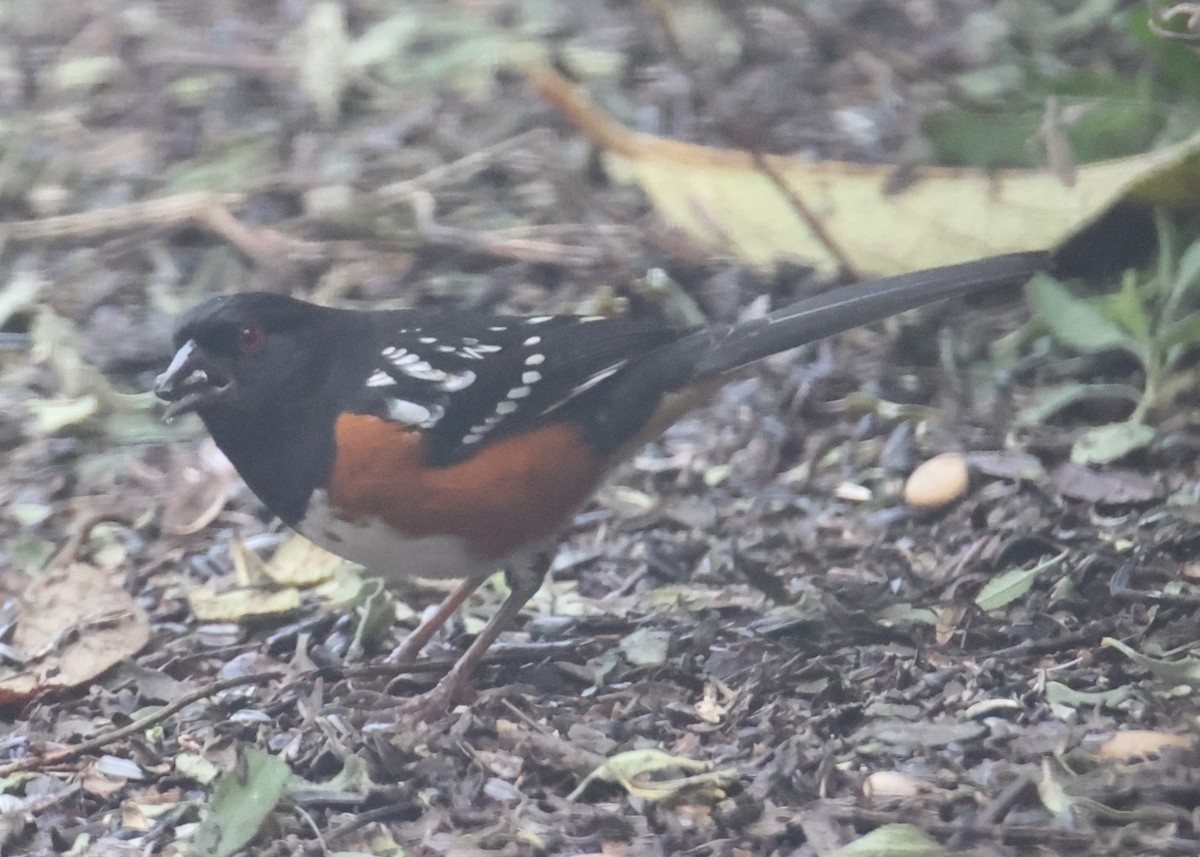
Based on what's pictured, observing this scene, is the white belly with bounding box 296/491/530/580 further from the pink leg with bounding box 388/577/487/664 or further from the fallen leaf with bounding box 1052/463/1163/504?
the fallen leaf with bounding box 1052/463/1163/504

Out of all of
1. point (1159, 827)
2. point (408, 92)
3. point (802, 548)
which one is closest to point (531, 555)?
point (802, 548)

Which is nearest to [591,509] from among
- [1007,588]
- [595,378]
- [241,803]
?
[595,378]

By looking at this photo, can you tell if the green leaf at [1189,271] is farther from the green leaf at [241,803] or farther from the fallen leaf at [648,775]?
the green leaf at [241,803]

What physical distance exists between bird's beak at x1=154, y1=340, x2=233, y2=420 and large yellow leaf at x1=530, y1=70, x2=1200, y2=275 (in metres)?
1.45

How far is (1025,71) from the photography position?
153 inches

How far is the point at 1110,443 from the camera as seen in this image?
10.4 feet

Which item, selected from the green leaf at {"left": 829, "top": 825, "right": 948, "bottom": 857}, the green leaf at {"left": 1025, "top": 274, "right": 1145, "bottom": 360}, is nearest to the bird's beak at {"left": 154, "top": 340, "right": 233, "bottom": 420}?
the green leaf at {"left": 829, "top": 825, "right": 948, "bottom": 857}

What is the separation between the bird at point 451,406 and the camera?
A: 275 cm

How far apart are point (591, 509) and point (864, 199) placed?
109 centimetres

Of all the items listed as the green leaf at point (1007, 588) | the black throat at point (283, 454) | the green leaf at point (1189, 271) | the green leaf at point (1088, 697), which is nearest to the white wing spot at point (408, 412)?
the black throat at point (283, 454)

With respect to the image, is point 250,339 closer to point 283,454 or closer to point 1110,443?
point 283,454

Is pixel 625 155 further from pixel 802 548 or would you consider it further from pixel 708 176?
pixel 802 548

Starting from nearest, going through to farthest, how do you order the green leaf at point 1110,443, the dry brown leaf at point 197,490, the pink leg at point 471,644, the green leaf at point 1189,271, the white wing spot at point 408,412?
the pink leg at point 471,644
the white wing spot at point 408,412
the green leaf at point 1110,443
the green leaf at point 1189,271
the dry brown leaf at point 197,490

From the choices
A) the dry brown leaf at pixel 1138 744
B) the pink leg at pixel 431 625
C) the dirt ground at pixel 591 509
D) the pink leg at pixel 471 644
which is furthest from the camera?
the pink leg at pixel 431 625
